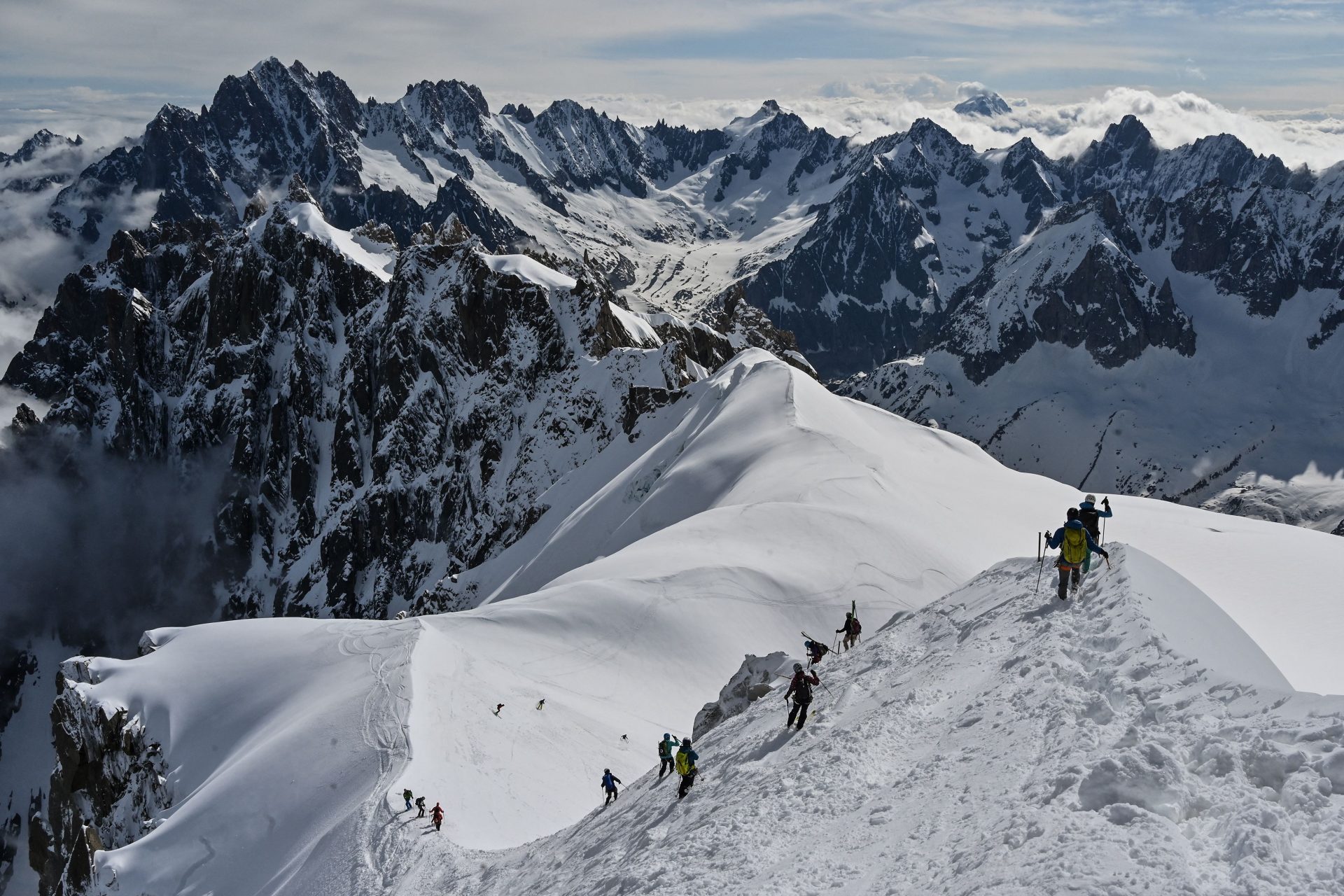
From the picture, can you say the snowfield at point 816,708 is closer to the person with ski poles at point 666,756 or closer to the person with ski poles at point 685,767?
the person with ski poles at point 685,767

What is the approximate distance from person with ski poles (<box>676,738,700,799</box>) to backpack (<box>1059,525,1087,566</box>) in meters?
11.3

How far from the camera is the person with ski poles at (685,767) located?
2498 cm

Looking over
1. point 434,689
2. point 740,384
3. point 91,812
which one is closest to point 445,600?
point 740,384

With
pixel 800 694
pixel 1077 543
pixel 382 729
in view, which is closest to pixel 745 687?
pixel 800 694

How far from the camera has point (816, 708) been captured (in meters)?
26.7

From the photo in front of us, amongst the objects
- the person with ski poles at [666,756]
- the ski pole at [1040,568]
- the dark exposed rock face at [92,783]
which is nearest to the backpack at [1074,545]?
the ski pole at [1040,568]

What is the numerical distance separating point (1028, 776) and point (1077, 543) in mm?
7575

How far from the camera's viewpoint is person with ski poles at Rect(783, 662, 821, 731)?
24844mm

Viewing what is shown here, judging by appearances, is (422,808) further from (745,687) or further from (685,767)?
(685,767)

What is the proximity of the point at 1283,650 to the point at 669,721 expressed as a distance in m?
30.4

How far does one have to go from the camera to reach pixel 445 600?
106750 mm

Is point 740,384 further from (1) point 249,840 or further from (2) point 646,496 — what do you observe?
(1) point 249,840

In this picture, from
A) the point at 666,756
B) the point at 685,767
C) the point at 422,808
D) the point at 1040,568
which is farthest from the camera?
the point at 422,808

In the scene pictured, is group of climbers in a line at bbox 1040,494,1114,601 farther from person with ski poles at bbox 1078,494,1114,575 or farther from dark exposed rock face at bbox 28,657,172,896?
dark exposed rock face at bbox 28,657,172,896
